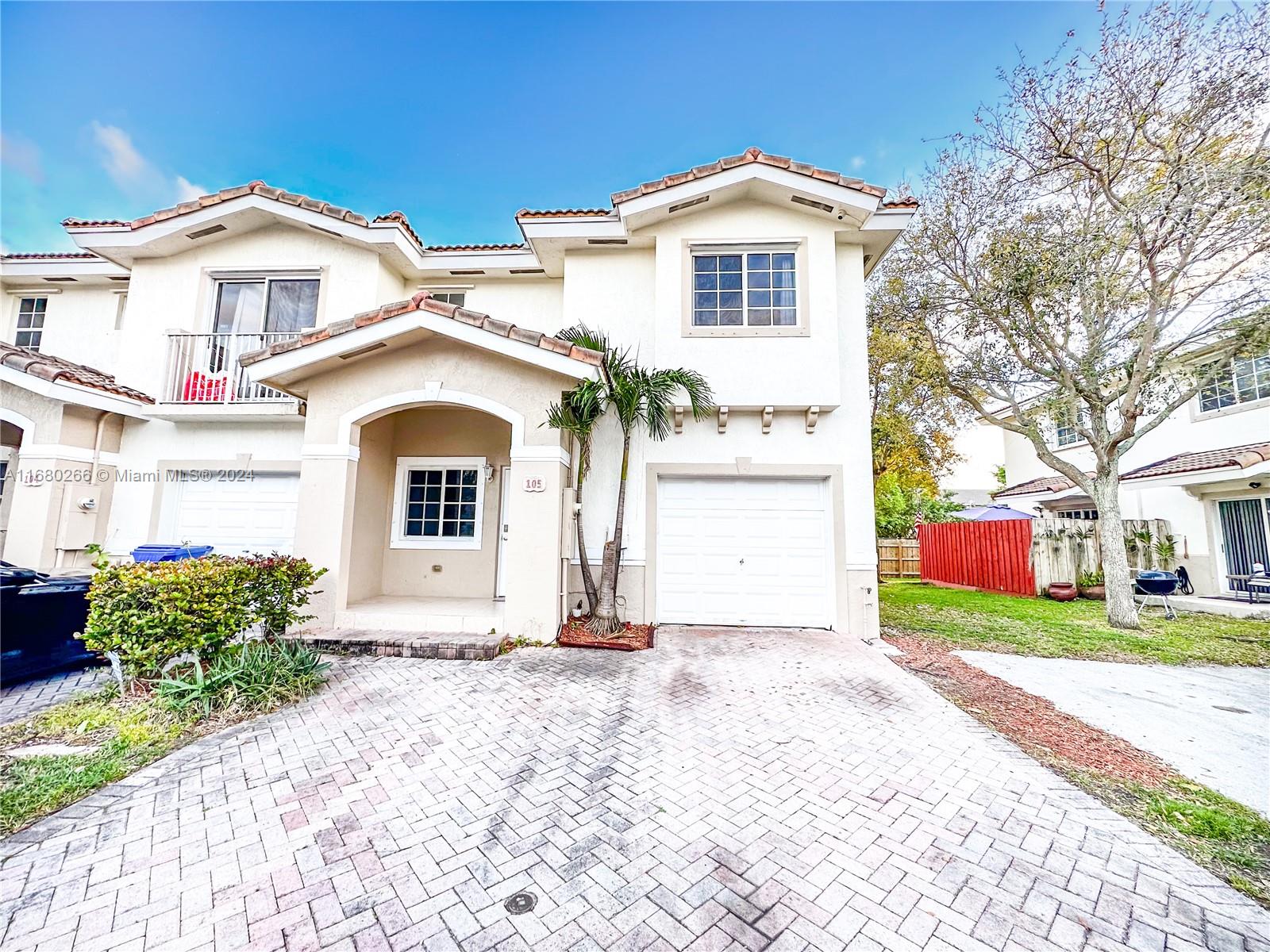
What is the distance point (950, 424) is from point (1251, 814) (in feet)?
38.0

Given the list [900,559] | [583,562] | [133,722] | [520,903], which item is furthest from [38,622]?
[900,559]

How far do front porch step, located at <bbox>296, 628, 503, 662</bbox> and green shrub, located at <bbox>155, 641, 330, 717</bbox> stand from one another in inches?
46.1

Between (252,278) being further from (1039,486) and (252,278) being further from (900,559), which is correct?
(1039,486)

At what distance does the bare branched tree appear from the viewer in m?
8.81

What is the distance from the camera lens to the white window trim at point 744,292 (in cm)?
893

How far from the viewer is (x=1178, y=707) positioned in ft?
20.2

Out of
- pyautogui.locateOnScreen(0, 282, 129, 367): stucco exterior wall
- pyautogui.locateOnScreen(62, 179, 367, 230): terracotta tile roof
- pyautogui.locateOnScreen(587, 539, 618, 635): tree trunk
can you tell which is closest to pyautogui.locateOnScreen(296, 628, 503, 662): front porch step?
pyautogui.locateOnScreen(587, 539, 618, 635): tree trunk

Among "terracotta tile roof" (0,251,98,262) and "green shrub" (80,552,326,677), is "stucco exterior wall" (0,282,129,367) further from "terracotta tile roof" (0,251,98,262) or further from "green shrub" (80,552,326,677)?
"green shrub" (80,552,326,677)

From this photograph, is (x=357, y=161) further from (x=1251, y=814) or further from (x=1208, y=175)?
(x=1251, y=814)

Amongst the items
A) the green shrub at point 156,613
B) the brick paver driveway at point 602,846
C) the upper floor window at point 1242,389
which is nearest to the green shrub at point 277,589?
the green shrub at point 156,613

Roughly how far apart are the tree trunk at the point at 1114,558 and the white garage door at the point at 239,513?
54.7ft

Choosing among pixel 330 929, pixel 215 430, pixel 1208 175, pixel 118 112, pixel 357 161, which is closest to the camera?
pixel 330 929

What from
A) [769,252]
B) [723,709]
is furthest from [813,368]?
[723,709]

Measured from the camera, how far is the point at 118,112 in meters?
12.1
